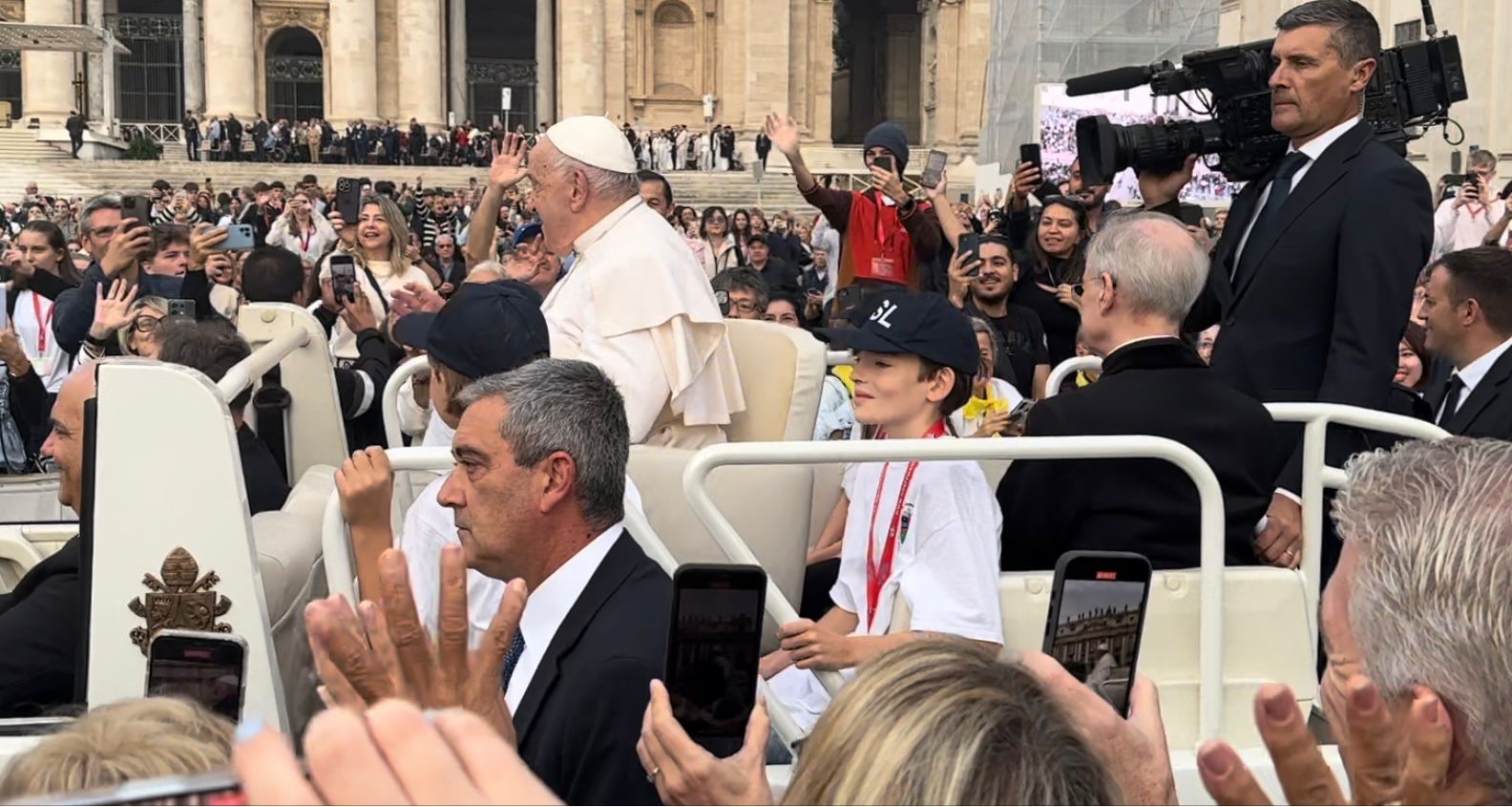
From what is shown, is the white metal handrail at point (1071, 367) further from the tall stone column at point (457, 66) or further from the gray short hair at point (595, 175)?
the tall stone column at point (457, 66)

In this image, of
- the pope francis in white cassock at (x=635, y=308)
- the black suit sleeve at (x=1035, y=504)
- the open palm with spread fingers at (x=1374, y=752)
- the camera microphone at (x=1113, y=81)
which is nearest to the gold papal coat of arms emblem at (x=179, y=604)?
the pope francis in white cassock at (x=635, y=308)

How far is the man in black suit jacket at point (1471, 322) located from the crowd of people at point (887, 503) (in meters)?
0.02

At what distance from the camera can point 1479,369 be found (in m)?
6.46

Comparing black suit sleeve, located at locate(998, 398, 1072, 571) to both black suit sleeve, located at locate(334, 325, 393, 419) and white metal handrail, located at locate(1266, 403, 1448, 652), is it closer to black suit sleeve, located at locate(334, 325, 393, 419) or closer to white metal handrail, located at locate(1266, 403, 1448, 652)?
white metal handrail, located at locate(1266, 403, 1448, 652)

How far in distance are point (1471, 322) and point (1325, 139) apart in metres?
1.95

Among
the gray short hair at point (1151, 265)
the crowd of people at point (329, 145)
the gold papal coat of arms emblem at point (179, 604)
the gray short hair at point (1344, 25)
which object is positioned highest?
the crowd of people at point (329, 145)

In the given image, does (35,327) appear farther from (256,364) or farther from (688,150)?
(688,150)

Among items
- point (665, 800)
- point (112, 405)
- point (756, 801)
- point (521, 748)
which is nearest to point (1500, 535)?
point (756, 801)

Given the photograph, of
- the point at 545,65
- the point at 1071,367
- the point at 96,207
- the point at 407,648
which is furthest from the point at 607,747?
the point at 545,65

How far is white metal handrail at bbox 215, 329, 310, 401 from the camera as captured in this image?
4191 mm

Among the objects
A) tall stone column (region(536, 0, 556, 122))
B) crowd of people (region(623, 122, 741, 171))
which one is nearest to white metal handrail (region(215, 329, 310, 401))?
crowd of people (region(623, 122, 741, 171))

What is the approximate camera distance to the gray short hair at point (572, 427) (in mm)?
3467

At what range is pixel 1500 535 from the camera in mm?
2104

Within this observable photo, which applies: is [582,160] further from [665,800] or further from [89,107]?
[89,107]
